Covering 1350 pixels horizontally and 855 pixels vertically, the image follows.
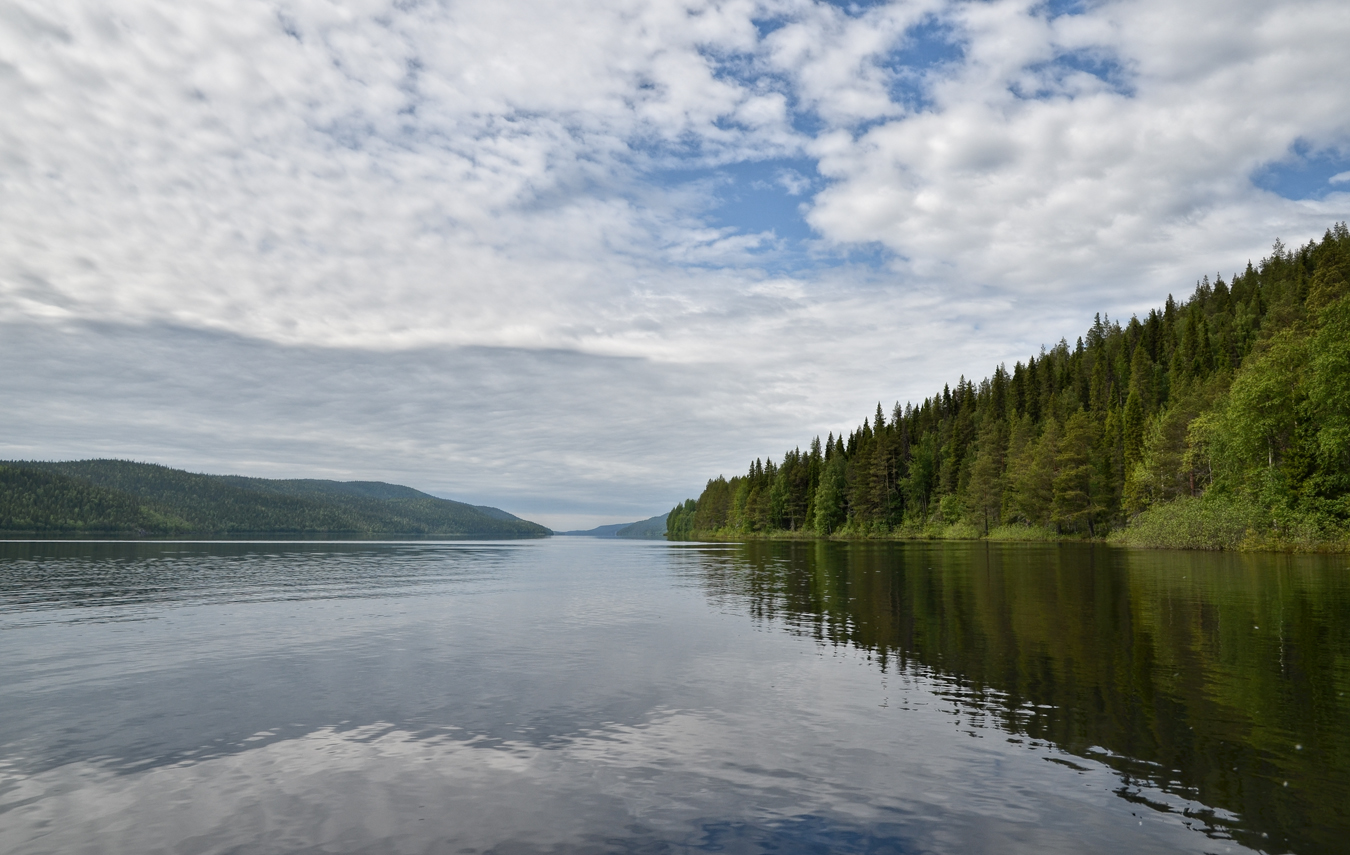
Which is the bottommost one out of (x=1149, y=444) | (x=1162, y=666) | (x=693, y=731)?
(x=693, y=731)

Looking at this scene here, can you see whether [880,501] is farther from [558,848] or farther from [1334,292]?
[558,848]

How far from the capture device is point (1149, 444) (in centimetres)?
9512

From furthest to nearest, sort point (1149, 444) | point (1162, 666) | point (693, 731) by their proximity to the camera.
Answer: point (1149, 444) < point (1162, 666) < point (693, 731)

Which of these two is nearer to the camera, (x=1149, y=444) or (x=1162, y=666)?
(x=1162, y=666)

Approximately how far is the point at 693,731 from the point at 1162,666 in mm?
12663

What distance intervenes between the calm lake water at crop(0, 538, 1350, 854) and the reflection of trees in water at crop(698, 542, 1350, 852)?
92 millimetres

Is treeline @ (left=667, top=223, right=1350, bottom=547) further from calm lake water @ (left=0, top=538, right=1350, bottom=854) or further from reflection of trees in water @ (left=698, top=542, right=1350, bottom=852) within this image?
calm lake water @ (left=0, top=538, right=1350, bottom=854)

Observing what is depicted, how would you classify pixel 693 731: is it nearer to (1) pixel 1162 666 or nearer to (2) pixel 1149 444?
(1) pixel 1162 666

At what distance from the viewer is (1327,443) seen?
55.5 meters

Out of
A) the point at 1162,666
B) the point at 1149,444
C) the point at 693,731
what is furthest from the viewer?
the point at 1149,444

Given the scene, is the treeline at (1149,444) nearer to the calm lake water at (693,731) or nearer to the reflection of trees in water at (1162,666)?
the reflection of trees in water at (1162,666)

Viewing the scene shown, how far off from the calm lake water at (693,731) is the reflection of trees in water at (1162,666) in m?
0.09

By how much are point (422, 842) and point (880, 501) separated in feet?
535

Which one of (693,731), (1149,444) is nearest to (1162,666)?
(693,731)
